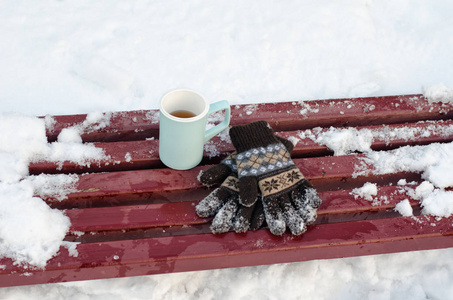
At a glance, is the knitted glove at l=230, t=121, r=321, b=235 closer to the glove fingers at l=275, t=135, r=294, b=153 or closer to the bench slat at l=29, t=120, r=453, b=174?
the glove fingers at l=275, t=135, r=294, b=153

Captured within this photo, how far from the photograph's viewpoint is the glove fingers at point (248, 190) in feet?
4.50

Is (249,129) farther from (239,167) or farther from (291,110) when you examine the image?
(291,110)

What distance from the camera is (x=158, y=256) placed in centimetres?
135

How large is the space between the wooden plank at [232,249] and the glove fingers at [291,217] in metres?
0.04

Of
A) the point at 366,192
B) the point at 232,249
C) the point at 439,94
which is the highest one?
the point at 439,94

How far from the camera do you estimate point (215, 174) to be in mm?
1462

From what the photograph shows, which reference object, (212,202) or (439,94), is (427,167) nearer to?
(439,94)

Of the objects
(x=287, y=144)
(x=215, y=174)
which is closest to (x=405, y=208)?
(x=287, y=144)

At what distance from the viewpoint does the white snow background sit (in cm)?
151

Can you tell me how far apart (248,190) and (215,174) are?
14 cm

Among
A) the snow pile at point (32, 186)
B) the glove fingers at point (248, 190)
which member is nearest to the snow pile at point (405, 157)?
the glove fingers at point (248, 190)

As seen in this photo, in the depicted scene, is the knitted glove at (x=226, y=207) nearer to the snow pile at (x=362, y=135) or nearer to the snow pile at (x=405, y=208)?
the snow pile at (x=362, y=135)

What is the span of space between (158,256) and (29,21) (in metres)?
1.47

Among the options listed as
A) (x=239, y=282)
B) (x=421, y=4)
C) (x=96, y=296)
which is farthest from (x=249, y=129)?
(x=421, y=4)
